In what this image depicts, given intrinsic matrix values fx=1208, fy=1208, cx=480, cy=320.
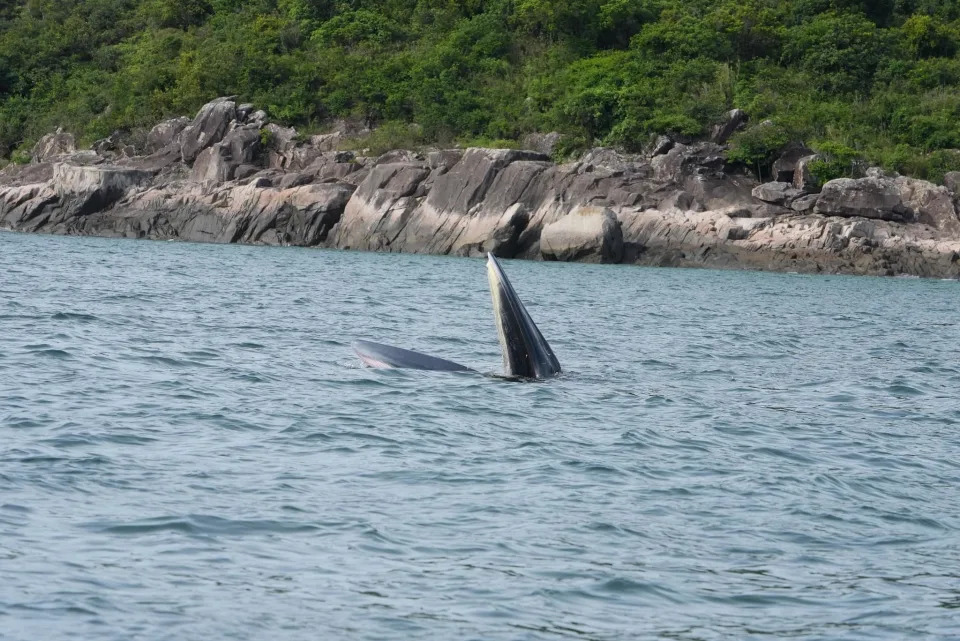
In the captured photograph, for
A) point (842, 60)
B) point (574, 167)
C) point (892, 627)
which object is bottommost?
point (892, 627)

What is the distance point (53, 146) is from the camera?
60406 millimetres

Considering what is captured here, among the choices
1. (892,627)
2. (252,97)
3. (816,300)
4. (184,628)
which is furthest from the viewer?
(252,97)

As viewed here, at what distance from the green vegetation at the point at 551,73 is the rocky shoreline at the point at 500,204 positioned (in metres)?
2.32

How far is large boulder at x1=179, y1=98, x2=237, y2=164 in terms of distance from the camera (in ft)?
180

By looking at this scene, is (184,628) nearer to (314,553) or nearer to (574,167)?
(314,553)

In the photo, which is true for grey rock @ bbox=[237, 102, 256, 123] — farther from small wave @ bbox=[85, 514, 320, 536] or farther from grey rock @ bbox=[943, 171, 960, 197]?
small wave @ bbox=[85, 514, 320, 536]

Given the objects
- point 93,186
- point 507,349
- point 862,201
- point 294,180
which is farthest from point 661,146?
point 507,349

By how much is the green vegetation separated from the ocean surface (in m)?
36.1

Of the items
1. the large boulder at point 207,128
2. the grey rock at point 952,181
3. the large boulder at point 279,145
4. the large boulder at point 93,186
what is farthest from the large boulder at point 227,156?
the grey rock at point 952,181

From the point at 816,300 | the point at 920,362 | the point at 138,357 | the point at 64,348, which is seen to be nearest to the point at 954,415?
the point at 920,362

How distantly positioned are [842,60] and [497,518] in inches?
2037

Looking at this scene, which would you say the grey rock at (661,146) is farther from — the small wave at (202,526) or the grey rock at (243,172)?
the small wave at (202,526)

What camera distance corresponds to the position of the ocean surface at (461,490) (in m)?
5.46

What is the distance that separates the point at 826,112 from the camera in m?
51.7
